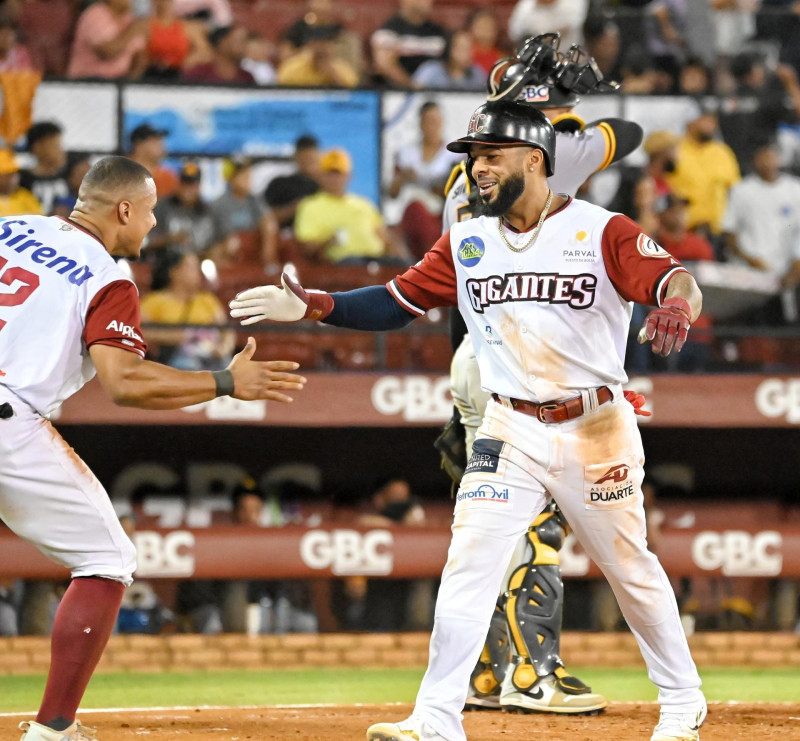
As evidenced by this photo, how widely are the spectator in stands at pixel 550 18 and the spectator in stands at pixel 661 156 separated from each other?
135 centimetres

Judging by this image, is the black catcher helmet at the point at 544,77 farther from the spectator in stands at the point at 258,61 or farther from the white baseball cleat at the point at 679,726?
the spectator in stands at the point at 258,61

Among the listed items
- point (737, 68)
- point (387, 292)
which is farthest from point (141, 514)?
point (737, 68)

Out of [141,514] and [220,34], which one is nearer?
[141,514]

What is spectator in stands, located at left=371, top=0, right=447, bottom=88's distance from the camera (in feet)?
36.1

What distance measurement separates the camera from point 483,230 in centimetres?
452

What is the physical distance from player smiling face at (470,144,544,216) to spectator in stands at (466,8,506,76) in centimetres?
718

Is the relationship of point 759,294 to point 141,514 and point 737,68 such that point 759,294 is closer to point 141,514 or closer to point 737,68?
point 737,68

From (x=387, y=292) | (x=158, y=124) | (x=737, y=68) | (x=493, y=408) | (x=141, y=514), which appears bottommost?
(x=141, y=514)

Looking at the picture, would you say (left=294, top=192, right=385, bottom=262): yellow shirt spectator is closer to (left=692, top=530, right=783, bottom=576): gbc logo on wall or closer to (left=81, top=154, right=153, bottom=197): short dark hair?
(left=692, top=530, right=783, bottom=576): gbc logo on wall

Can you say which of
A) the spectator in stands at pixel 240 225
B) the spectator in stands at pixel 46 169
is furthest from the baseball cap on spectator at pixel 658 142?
the spectator in stands at pixel 46 169

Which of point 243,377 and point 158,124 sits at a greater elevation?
point 158,124

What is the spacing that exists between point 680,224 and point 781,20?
2985 millimetres

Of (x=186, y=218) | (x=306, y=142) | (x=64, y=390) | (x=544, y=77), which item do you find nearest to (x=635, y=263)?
(x=544, y=77)

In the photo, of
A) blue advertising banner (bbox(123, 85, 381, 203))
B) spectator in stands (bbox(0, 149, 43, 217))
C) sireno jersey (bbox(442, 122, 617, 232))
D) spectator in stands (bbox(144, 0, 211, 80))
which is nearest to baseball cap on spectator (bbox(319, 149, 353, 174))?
blue advertising banner (bbox(123, 85, 381, 203))
